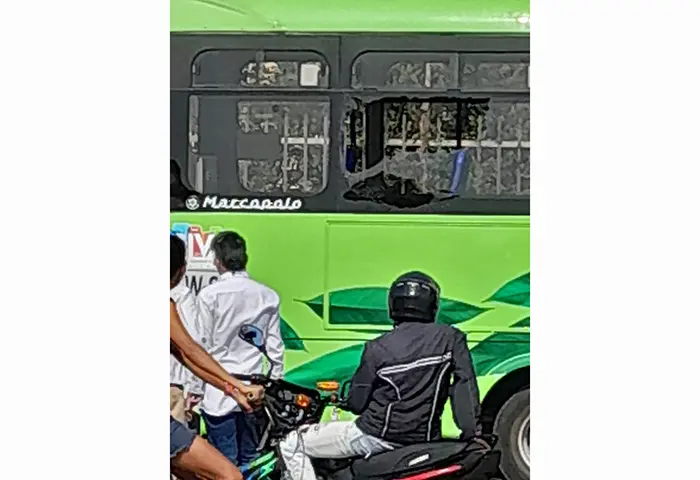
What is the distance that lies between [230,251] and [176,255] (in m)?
0.17

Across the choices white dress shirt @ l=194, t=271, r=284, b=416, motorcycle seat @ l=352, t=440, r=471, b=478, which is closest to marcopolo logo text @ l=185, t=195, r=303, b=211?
Answer: white dress shirt @ l=194, t=271, r=284, b=416

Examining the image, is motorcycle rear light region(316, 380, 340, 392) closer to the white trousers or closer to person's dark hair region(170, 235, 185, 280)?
the white trousers

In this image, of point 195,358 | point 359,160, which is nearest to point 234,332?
point 195,358

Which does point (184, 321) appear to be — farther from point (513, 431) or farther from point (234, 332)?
point (513, 431)

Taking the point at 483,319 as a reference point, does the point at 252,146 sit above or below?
above

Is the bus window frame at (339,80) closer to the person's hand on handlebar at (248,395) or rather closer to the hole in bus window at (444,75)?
the hole in bus window at (444,75)

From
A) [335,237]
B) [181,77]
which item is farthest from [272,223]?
[181,77]

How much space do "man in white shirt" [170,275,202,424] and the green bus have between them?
0.11 metres

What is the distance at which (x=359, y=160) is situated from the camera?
5.47 metres

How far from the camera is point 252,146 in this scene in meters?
5.47

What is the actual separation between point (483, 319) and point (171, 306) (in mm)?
994

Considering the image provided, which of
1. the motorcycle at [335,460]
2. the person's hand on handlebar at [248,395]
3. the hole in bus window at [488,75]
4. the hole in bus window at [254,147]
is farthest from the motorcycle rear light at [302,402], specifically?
the hole in bus window at [488,75]

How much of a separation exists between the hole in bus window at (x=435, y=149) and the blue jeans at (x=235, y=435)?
0.80m

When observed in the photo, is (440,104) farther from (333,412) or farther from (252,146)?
(333,412)
